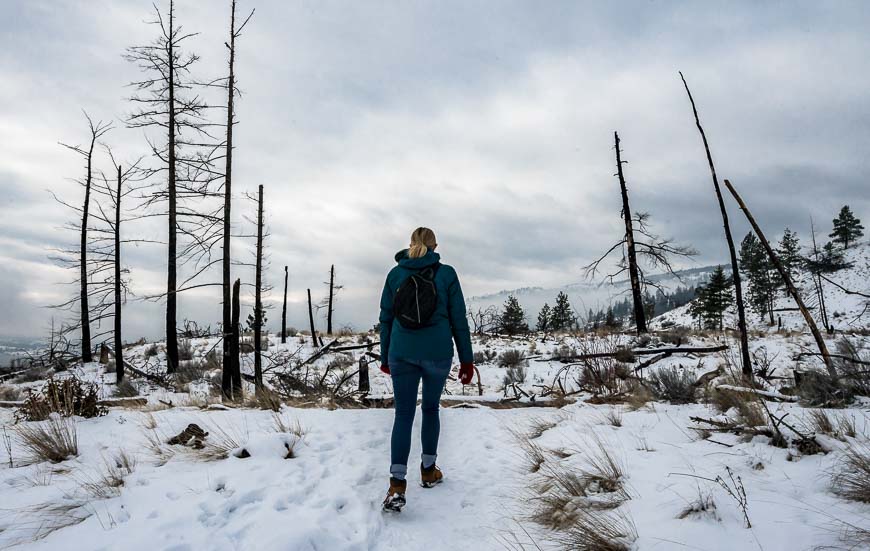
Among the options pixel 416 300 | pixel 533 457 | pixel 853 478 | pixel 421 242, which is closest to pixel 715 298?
pixel 533 457

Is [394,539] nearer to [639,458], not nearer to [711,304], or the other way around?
[639,458]

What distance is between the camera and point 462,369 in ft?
11.1

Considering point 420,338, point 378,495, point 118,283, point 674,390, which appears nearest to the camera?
point 420,338

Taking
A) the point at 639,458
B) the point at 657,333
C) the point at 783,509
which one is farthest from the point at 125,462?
the point at 657,333

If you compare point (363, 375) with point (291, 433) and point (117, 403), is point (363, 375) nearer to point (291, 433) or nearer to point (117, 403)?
point (117, 403)

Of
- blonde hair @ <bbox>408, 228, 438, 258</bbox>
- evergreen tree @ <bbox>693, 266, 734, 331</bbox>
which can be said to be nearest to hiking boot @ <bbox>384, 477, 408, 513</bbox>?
A: blonde hair @ <bbox>408, 228, 438, 258</bbox>

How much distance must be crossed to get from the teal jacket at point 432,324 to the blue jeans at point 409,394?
0.24ft

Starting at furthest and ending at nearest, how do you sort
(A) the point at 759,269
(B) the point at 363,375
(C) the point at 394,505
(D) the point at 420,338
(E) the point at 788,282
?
(A) the point at 759,269 → (B) the point at 363,375 → (E) the point at 788,282 → (D) the point at 420,338 → (C) the point at 394,505

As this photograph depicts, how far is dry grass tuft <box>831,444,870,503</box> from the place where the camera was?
2119 mm

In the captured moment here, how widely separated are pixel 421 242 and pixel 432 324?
74 cm

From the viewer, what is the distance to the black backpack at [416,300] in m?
3.21

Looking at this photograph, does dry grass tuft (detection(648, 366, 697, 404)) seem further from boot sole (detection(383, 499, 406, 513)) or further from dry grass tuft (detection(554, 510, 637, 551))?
boot sole (detection(383, 499, 406, 513))

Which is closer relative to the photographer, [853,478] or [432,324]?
[853,478]

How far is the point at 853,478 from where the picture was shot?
2.23 meters
